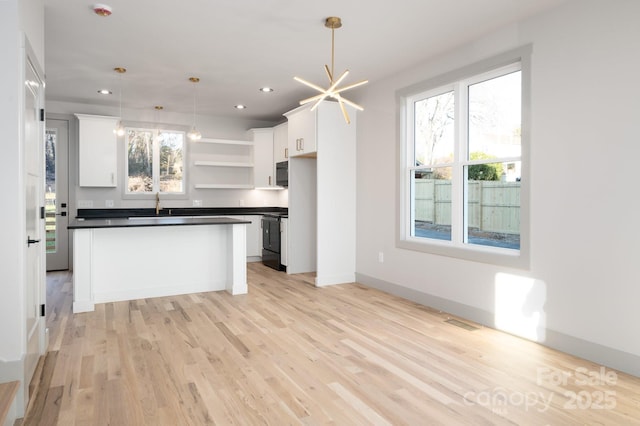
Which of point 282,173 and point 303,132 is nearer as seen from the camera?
point 303,132

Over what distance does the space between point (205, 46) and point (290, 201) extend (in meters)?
2.71

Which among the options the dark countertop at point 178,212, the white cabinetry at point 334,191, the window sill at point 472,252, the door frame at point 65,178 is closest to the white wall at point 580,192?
the window sill at point 472,252

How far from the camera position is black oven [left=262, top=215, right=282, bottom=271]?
664 cm

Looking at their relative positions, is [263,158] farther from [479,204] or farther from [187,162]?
[479,204]

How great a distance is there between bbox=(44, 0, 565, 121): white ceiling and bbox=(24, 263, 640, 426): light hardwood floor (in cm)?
274

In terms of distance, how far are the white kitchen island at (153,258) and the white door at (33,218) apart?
1182 mm

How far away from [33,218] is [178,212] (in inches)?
181

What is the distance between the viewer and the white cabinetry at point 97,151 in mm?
6473

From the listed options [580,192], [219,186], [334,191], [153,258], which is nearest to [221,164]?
[219,186]

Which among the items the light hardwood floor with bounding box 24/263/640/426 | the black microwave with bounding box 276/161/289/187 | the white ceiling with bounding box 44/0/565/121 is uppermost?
the white ceiling with bounding box 44/0/565/121

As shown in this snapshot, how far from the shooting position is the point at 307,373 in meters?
2.77

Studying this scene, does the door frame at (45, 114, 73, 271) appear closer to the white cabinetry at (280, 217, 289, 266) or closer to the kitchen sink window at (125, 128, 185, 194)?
the kitchen sink window at (125, 128, 185, 194)

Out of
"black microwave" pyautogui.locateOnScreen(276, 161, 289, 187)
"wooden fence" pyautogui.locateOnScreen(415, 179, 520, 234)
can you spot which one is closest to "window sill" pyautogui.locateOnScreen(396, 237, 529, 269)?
"wooden fence" pyautogui.locateOnScreen(415, 179, 520, 234)

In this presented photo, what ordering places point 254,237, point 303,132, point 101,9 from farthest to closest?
point 254,237 < point 303,132 < point 101,9
